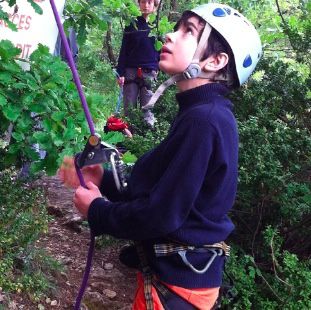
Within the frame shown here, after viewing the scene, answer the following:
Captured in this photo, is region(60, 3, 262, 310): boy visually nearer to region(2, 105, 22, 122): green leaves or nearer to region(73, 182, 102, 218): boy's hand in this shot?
region(73, 182, 102, 218): boy's hand

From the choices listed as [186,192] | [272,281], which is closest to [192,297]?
[186,192]

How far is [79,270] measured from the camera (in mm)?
3719

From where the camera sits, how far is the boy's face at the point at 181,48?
1797 mm

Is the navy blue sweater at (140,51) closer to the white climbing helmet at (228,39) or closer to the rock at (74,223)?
the rock at (74,223)

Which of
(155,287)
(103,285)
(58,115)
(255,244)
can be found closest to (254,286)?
(255,244)

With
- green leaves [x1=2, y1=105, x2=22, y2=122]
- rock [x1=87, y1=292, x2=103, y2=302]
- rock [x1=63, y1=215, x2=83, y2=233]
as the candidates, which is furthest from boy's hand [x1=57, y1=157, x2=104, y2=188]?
rock [x1=63, y1=215, x2=83, y2=233]

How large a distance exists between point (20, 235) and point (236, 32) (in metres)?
1.90

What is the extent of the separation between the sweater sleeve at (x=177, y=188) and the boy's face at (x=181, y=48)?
0.87ft

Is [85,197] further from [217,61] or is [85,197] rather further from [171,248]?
[217,61]

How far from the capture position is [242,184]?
339cm

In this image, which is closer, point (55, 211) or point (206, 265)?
point (206, 265)

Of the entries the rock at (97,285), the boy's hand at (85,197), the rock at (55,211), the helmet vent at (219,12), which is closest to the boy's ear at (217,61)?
the helmet vent at (219,12)

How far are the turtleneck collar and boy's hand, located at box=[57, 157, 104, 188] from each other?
48cm

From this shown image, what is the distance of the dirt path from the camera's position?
11.0 ft
